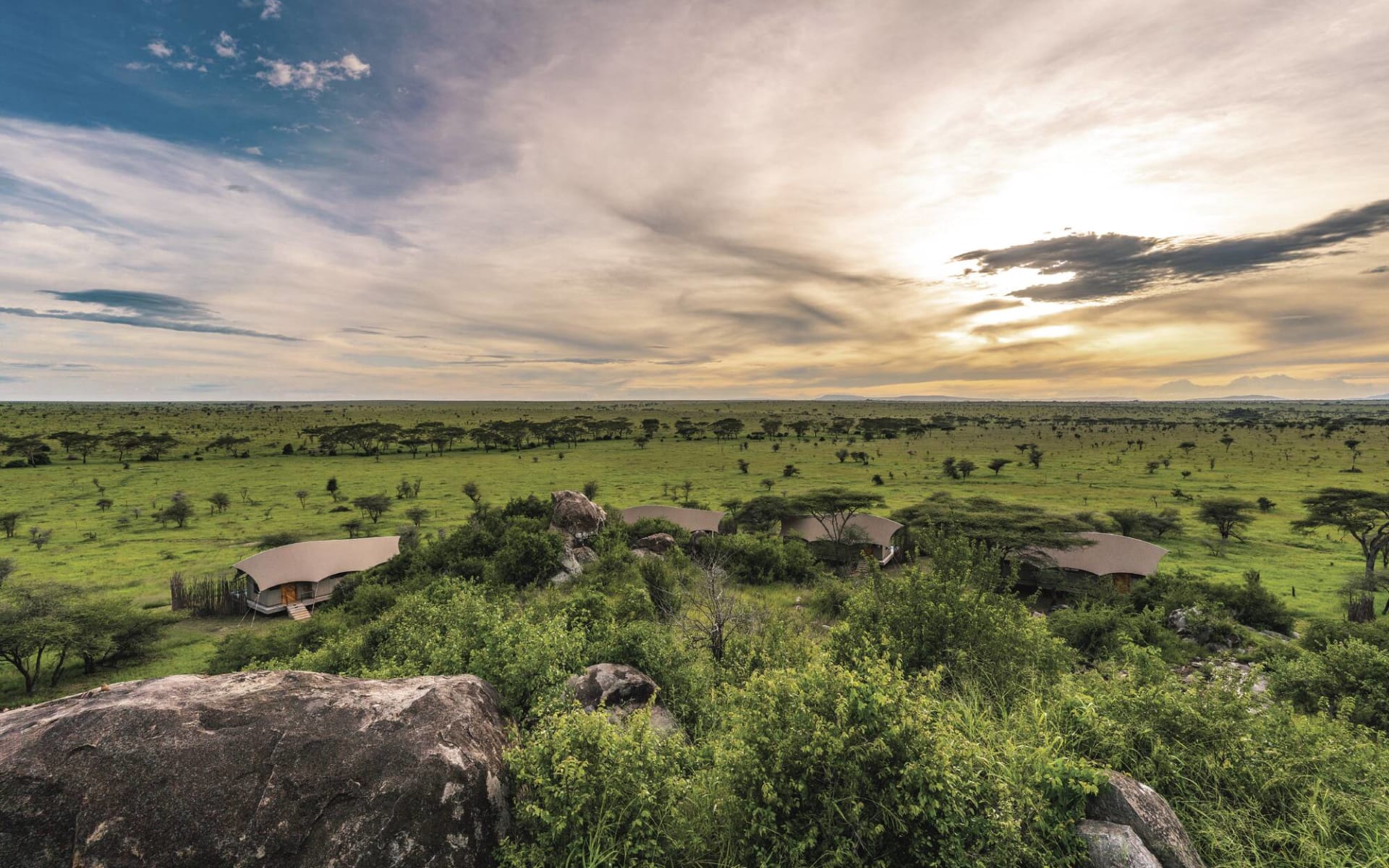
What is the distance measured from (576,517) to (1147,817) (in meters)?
43.9

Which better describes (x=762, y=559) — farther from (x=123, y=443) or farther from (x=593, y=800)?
(x=123, y=443)

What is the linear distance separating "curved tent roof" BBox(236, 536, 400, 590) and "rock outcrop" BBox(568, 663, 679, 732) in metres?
36.1

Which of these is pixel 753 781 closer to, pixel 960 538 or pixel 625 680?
pixel 625 680

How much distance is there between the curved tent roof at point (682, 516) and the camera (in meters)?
55.1

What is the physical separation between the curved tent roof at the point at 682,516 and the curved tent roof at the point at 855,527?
7337 mm

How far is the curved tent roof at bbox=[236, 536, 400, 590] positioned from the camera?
39656 mm

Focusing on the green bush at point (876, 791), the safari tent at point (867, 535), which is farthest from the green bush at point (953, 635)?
the safari tent at point (867, 535)

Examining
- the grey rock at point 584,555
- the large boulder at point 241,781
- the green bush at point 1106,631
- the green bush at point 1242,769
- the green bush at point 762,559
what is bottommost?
the green bush at point 762,559

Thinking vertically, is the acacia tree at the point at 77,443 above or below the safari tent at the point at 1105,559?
above

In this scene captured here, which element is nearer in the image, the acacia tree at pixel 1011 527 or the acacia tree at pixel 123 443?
the acacia tree at pixel 1011 527

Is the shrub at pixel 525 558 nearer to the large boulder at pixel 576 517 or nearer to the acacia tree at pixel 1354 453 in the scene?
the large boulder at pixel 576 517

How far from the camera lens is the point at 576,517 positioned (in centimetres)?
4822

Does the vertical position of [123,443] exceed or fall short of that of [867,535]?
it exceeds it

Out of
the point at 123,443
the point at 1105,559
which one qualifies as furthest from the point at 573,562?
the point at 123,443
